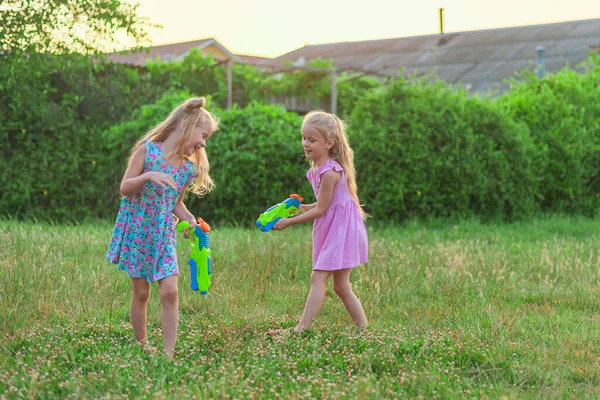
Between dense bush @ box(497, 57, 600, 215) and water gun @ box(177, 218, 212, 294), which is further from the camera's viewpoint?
dense bush @ box(497, 57, 600, 215)

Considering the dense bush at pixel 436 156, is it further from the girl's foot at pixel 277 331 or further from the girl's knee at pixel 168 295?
the girl's knee at pixel 168 295

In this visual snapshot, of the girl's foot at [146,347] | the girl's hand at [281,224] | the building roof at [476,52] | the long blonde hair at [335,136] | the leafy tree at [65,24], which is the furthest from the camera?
the building roof at [476,52]

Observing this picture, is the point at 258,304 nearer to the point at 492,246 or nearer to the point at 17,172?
the point at 492,246

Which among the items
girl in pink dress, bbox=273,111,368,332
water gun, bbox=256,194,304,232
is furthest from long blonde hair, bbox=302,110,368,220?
water gun, bbox=256,194,304,232

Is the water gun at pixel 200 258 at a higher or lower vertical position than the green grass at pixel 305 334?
higher

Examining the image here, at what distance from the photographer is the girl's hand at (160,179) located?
4.73 metres

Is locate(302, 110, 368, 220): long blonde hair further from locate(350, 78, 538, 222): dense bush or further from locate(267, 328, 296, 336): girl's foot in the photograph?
locate(350, 78, 538, 222): dense bush

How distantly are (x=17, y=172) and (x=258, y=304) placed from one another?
7.50m

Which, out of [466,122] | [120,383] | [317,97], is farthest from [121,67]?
[120,383]

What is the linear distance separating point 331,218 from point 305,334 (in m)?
0.81

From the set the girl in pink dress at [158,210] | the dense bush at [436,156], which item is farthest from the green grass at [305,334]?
the dense bush at [436,156]

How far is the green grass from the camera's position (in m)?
4.18

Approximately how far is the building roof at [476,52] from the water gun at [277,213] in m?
22.7

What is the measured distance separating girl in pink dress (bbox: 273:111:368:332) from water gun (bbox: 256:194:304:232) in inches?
2.6
